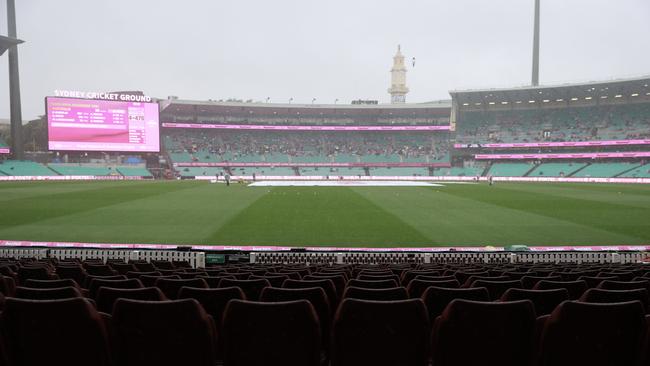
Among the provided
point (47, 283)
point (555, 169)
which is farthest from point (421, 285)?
point (555, 169)

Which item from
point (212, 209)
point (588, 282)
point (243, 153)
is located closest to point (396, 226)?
point (212, 209)

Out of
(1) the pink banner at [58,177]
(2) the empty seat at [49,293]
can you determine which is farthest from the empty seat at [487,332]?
(1) the pink banner at [58,177]

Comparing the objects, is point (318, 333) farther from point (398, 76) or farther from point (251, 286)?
point (398, 76)

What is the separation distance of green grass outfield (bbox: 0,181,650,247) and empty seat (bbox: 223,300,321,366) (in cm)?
1265

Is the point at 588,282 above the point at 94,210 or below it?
above

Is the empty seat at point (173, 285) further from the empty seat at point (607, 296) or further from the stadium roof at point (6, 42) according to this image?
the stadium roof at point (6, 42)

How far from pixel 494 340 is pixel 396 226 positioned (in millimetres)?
17105

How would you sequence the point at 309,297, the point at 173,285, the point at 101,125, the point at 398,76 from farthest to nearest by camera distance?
the point at 398,76
the point at 101,125
the point at 173,285
the point at 309,297

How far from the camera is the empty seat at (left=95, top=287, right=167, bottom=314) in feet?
11.7

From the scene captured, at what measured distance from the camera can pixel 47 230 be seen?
1808cm

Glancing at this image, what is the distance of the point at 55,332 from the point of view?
2938 millimetres

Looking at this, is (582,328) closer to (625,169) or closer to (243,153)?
(625,169)

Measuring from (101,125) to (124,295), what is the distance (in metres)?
65.4

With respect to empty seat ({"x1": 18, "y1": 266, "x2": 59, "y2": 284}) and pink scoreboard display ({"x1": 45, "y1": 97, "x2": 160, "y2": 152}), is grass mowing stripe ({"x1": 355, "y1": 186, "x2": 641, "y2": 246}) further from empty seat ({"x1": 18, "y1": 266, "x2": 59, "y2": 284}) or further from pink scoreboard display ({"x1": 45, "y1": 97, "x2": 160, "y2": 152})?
pink scoreboard display ({"x1": 45, "y1": 97, "x2": 160, "y2": 152})
